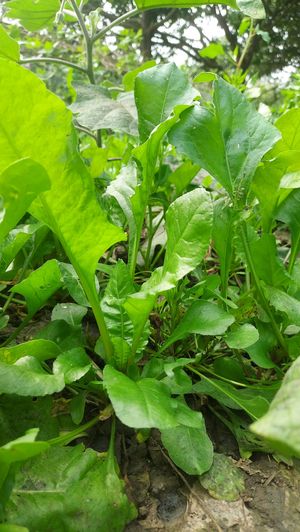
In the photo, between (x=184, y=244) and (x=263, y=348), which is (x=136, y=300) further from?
(x=263, y=348)

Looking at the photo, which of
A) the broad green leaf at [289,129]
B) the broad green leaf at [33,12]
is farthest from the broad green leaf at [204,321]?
the broad green leaf at [33,12]

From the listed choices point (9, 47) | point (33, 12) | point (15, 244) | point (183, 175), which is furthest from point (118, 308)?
point (33, 12)

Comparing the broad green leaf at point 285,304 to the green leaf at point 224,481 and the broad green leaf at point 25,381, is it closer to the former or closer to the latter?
the green leaf at point 224,481

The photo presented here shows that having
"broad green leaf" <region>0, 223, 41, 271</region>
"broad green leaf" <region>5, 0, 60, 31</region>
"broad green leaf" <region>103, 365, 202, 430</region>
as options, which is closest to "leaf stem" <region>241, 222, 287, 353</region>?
"broad green leaf" <region>103, 365, 202, 430</region>

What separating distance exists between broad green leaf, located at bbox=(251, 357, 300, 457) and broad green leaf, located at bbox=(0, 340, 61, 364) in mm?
321

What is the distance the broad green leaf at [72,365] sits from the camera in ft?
1.82

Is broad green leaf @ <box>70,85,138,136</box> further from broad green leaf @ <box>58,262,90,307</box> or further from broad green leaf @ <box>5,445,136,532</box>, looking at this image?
broad green leaf @ <box>5,445,136,532</box>

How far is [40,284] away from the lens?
661 mm

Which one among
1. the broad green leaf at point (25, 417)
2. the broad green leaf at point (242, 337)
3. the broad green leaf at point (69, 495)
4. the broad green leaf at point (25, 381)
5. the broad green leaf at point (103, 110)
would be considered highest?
the broad green leaf at point (103, 110)

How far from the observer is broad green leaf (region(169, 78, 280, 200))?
703mm

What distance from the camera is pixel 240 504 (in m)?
0.55

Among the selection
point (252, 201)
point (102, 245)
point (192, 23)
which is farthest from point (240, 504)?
point (192, 23)

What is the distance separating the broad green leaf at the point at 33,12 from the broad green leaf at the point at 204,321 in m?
0.81

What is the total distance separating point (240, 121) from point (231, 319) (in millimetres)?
331
